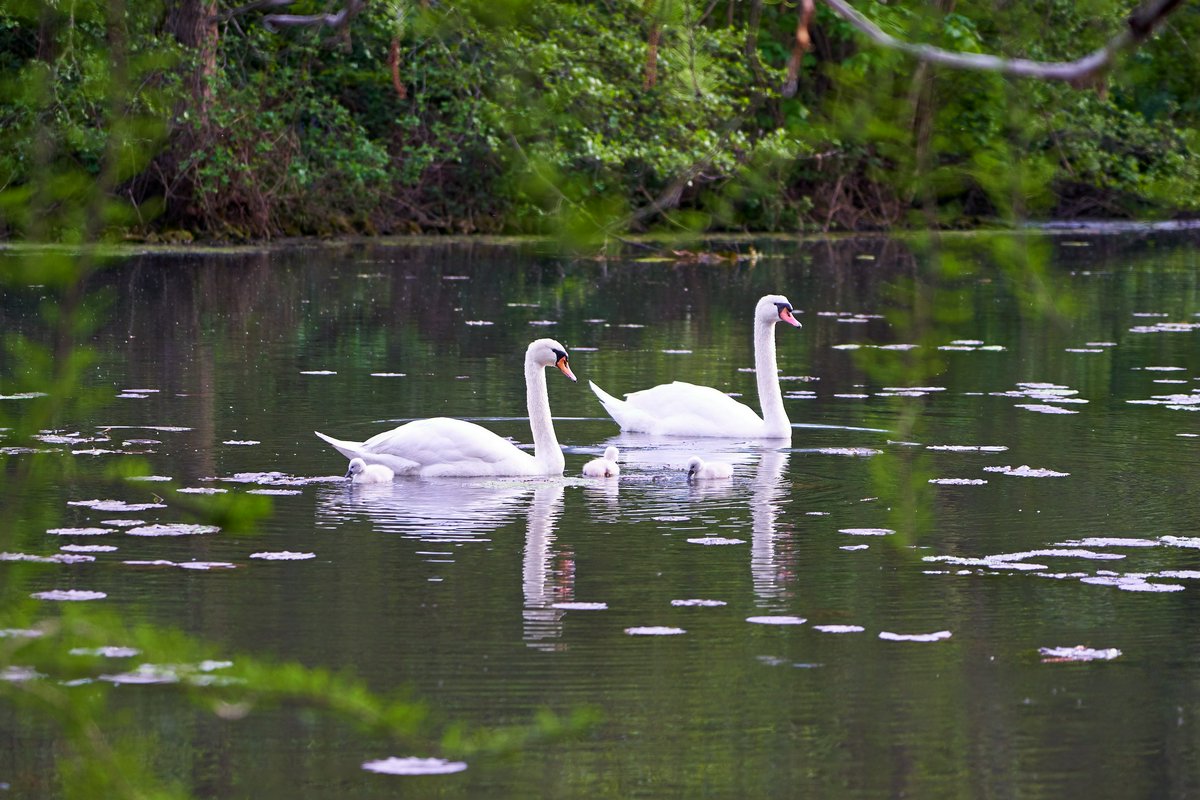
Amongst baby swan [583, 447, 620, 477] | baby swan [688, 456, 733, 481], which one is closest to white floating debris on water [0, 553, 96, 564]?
baby swan [583, 447, 620, 477]

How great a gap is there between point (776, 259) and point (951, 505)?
2000 cm

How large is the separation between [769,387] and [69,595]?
6169mm

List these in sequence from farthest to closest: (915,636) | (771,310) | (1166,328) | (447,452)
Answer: (1166,328)
(771,310)
(447,452)
(915,636)

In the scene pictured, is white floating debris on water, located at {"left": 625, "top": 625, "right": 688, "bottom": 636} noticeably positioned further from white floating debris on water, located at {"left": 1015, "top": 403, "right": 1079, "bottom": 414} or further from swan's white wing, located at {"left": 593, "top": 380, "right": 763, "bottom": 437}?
white floating debris on water, located at {"left": 1015, "top": 403, "right": 1079, "bottom": 414}

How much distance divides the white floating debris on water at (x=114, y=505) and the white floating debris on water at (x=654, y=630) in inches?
126

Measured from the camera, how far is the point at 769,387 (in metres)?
12.9

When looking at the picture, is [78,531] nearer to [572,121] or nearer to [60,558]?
[60,558]

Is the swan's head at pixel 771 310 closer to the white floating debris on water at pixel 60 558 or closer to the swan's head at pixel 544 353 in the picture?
the swan's head at pixel 544 353

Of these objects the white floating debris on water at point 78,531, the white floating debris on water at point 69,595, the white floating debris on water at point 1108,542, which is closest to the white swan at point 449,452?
the white floating debris on water at point 78,531

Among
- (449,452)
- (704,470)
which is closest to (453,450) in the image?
(449,452)

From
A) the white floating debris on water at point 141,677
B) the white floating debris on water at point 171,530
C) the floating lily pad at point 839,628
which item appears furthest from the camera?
the white floating debris on water at point 171,530

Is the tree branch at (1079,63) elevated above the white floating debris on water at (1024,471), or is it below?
above

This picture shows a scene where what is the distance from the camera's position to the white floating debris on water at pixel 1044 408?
1356 cm

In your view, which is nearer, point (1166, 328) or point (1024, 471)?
point (1024, 471)
